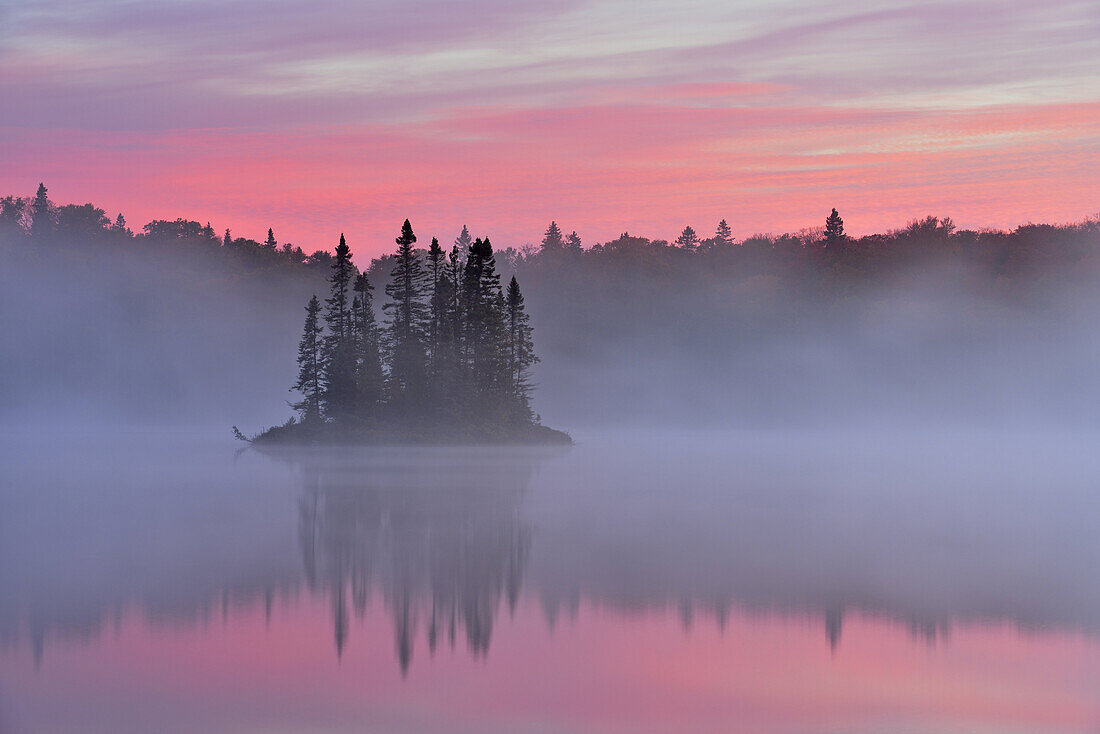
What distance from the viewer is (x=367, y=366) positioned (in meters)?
85.9

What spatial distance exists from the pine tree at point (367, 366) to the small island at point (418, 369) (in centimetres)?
7

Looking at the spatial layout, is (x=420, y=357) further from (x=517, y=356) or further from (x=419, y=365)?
(x=517, y=356)

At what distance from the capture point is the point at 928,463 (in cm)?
7550

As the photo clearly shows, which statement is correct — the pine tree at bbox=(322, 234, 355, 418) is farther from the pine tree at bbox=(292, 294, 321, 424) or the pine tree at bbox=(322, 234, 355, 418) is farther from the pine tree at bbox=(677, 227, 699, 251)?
Result: the pine tree at bbox=(677, 227, 699, 251)

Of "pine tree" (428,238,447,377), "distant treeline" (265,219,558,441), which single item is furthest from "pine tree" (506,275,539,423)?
"pine tree" (428,238,447,377)

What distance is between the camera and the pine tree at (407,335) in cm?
8794

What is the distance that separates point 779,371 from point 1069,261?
39.5 m

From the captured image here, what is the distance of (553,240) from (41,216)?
78.0 meters

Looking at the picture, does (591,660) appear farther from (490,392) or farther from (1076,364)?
(1076,364)

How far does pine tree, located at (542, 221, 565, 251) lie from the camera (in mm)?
192587

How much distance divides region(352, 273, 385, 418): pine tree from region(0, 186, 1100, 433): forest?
6660 centimetres

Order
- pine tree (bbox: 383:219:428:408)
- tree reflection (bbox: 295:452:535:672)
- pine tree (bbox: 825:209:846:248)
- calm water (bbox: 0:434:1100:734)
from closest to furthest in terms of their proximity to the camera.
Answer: calm water (bbox: 0:434:1100:734) < tree reflection (bbox: 295:452:535:672) < pine tree (bbox: 383:219:428:408) < pine tree (bbox: 825:209:846:248)

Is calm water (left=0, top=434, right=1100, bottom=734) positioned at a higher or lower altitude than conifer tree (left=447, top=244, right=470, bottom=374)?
lower

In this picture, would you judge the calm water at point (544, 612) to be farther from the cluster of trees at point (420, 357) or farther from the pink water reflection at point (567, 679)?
the cluster of trees at point (420, 357)
